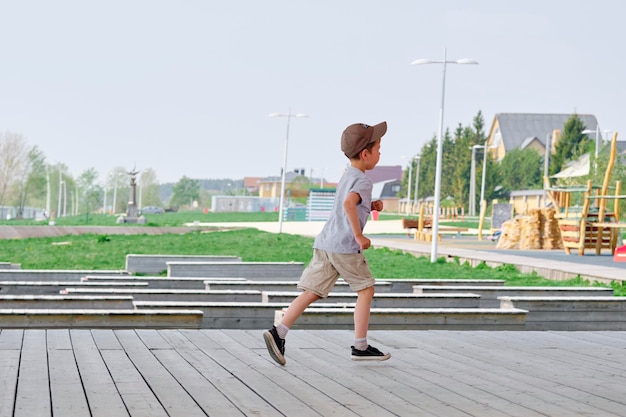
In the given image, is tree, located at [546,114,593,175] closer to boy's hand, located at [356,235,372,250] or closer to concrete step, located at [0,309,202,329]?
concrete step, located at [0,309,202,329]

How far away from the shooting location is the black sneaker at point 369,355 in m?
7.02

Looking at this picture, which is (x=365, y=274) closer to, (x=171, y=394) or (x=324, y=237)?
(x=324, y=237)

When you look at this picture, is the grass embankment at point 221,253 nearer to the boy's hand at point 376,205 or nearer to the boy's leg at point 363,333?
the boy's leg at point 363,333

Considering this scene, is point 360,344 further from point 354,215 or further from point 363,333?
point 354,215

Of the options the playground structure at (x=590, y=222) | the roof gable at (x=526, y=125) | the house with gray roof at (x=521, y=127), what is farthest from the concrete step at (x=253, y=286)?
the roof gable at (x=526, y=125)

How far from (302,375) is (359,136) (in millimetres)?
1657

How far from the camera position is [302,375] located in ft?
21.1

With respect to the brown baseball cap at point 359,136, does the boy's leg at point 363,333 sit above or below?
below

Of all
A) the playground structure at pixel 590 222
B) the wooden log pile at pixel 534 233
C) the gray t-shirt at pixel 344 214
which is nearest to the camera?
the gray t-shirt at pixel 344 214

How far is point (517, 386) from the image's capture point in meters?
6.23

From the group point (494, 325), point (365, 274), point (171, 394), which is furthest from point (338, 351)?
point (494, 325)

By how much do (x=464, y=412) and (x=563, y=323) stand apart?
601 centimetres

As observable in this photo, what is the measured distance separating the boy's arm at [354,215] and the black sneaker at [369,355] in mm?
756

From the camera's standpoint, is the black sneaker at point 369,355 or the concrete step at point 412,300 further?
the concrete step at point 412,300
